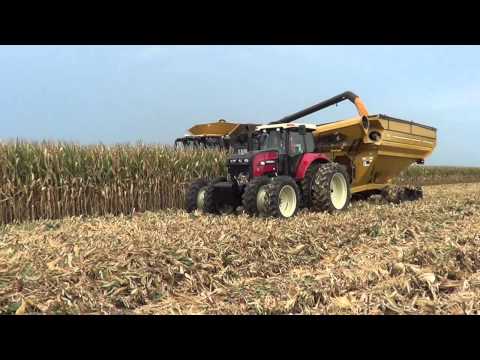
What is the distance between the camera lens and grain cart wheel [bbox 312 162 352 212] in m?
8.99

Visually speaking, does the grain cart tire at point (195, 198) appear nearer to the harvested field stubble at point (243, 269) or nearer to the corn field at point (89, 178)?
the corn field at point (89, 178)

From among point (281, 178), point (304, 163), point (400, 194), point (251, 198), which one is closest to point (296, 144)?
point (304, 163)

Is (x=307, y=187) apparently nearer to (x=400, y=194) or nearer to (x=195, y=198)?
(x=195, y=198)

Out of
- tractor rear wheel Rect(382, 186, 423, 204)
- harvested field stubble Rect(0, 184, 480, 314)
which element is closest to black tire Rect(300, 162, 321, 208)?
harvested field stubble Rect(0, 184, 480, 314)

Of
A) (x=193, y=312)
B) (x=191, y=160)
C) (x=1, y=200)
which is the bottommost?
(x=193, y=312)

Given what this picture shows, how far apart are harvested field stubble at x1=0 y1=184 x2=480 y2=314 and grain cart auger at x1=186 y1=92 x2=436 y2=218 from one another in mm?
1485

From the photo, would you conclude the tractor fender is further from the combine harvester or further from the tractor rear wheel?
the combine harvester

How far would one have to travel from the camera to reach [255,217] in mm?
7969

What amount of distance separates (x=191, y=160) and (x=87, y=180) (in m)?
3.07

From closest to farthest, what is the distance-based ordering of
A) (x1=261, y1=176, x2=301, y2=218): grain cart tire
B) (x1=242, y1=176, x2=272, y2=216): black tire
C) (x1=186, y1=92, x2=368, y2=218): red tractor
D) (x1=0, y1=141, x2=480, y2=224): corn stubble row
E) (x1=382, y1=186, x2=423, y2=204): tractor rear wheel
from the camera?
(x1=261, y1=176, x2=301, y2=218): grain cart tire → (x1=242, y1=176, x2=272, y2=216): black tire → (x1=186, y1=92, x2=368, y2=218): red tractor → (x1=0, y1=141, x2=480, y2=224): corn stubble row → (x1=382, y1=186, x2=423, y2=204): tractor rear wheel

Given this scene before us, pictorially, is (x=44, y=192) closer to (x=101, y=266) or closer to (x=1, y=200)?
(x=1, y=200)

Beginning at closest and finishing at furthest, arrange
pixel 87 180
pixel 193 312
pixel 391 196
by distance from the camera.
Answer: pixel 193 312 → pixel 87 180 → pixel 391 196

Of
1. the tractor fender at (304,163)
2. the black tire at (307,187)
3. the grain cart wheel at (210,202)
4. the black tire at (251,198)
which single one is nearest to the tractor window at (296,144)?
the tractor fender at (304,163)
